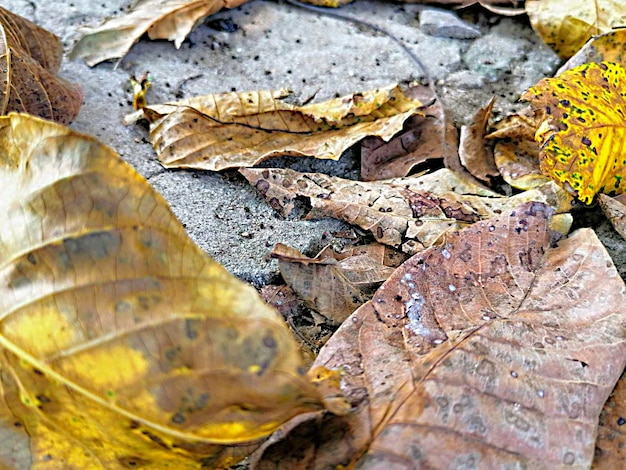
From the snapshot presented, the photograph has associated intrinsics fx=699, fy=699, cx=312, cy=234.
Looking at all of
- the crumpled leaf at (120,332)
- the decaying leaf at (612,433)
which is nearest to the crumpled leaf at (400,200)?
the decaying leaf at (612,433)

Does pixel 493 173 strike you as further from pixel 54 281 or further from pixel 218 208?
pixel 54 281

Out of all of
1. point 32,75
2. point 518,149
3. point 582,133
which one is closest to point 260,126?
point 32,75

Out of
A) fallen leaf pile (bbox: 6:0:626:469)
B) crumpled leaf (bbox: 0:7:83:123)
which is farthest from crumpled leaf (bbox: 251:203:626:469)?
crumpled leaf (bbox: 0:7:83:123)

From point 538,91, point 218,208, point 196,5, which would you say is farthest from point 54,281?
point 196,5

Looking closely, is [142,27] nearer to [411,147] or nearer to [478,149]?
[411,147]

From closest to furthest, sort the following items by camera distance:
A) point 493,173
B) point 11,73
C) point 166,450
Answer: point 166,450 < point 11,73 < point 493,173
